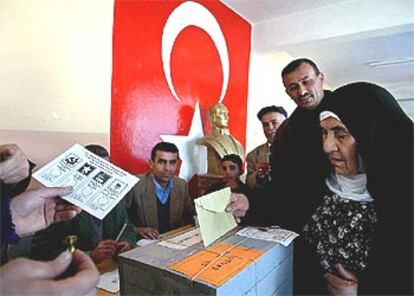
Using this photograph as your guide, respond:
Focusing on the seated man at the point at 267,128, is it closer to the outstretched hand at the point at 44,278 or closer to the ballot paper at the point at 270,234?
the ballot paper at the point at 270,234

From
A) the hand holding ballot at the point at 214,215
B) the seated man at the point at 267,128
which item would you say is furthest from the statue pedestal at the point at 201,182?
the hand holding ballot at the point at 214,215

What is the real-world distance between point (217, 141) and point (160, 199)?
78 centimetres

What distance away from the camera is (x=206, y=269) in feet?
1.71

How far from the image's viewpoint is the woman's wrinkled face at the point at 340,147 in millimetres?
750

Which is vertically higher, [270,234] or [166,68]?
[166,68]

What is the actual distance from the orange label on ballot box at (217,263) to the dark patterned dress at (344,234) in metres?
0.24

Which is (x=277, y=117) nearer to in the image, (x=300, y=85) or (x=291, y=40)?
(x=300, y=85)

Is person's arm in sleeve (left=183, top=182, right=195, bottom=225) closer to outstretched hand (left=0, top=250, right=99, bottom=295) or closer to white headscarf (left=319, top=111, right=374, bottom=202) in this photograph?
white headscarf (left=319, top=111, right=374, bottom=202)

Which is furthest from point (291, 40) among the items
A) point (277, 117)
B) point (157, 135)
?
point (157, 135)

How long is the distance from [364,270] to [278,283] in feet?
0.72

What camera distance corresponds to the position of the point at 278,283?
666mm

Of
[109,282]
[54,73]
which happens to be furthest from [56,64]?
[109,282]

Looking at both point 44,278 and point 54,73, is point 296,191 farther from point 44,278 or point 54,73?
point 54,73

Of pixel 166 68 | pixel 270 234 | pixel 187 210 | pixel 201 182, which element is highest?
pixel 166 68
